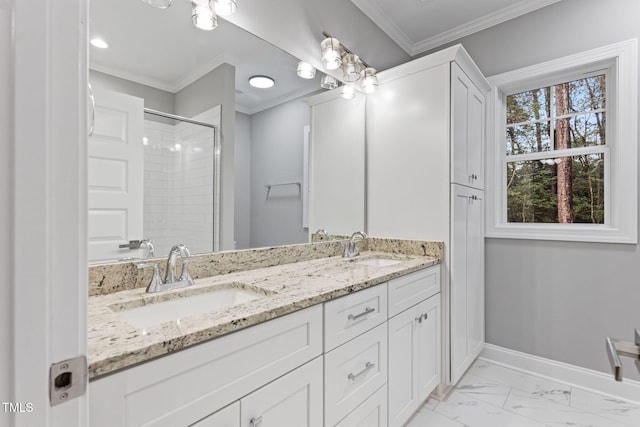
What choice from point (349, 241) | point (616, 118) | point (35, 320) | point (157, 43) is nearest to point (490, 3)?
point (616, 118)

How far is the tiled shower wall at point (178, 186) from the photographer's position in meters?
1.24

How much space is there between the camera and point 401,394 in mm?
1562

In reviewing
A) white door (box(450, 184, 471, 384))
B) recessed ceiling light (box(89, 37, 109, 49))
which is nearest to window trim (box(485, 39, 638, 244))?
white door (box(450, 184, 471, 384))

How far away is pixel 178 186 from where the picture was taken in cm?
131

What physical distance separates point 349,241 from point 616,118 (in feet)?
6.17

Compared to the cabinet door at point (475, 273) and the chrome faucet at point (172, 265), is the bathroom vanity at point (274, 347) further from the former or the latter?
the cabinet door at point (475, 273)

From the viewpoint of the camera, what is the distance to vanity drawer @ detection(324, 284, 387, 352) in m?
1.14

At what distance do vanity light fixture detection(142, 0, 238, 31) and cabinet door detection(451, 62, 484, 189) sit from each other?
4.39 ft

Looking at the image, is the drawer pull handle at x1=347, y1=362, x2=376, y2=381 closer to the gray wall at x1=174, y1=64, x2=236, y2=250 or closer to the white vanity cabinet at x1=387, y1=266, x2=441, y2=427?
the white vanity cabinet at x1=387, y1=266, x2=441, y2=427

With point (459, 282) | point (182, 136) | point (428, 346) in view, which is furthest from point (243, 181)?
point (459, 282)

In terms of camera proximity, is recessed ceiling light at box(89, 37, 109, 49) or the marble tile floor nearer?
recessed ceiling light at box(89, 37, 109, 49)

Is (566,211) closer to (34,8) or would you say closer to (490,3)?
(490,3)

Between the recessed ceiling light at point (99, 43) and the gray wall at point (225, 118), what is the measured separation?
0.34m

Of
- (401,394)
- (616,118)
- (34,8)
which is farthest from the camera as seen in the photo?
(616,118)
